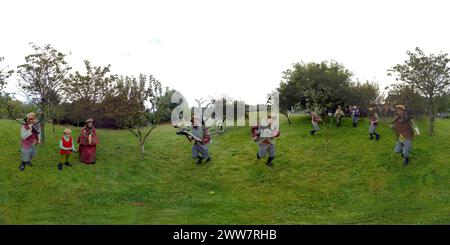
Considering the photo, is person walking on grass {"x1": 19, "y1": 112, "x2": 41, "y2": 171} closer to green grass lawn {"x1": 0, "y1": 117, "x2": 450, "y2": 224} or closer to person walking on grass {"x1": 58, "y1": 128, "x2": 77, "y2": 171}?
green grass lawn {"x1": 0, "y1": 117, "x2": 450, "y2": 224}

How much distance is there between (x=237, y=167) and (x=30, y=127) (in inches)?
381

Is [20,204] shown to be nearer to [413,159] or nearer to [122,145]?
[122,145]

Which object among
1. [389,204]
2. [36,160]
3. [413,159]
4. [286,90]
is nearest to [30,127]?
[36,160]

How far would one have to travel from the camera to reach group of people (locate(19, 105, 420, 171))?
18031mm

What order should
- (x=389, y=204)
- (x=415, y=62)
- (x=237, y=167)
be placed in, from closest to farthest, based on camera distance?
1. (x=389, y=204)
2. (x=237, y=167)
3. (x=415, y=62)

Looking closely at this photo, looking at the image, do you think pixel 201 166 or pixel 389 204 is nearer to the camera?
pixel 389 204

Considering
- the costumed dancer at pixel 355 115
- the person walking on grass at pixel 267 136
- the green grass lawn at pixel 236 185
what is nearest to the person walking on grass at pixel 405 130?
the green grass lawn at pixel 236 185

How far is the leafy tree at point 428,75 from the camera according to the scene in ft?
71.4

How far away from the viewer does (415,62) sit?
2189 centimetres

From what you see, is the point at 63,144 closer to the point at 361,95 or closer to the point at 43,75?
the point at 43,75

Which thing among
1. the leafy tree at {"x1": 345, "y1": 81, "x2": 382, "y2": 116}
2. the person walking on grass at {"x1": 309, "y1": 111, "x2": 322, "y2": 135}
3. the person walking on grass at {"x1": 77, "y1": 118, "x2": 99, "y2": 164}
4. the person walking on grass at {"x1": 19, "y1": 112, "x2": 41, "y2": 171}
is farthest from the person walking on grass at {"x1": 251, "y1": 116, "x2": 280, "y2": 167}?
the leafy tree at {"x1": 345, "y1": 81, "x2": 382, "y2": 116}

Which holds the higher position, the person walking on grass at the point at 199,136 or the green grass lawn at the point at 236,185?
the person walking on grass at the point at 199,136

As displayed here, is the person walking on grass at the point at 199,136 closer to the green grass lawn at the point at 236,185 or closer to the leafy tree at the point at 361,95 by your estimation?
the green grass lawn at the point at 236,185

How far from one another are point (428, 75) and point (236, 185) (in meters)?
12.3
